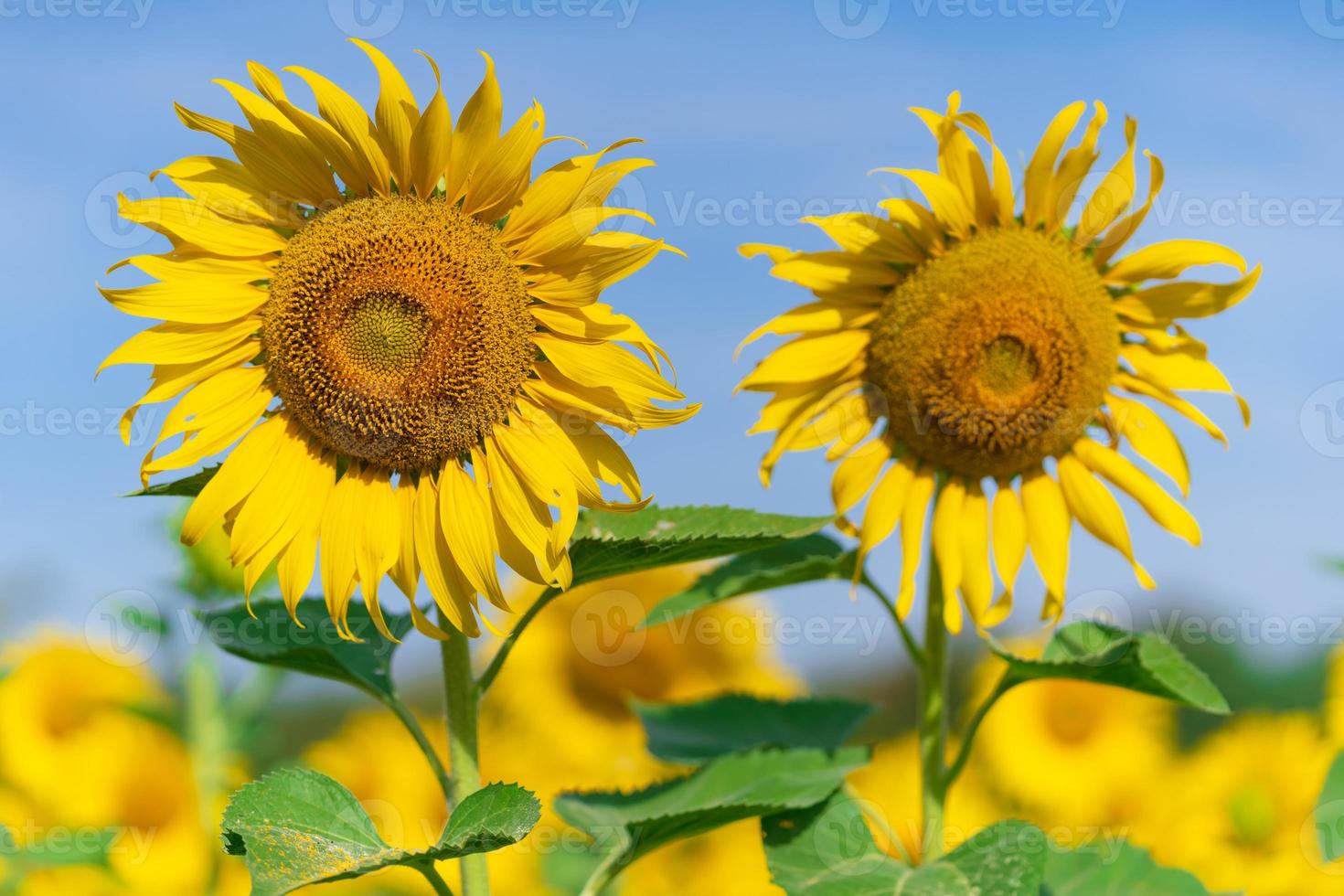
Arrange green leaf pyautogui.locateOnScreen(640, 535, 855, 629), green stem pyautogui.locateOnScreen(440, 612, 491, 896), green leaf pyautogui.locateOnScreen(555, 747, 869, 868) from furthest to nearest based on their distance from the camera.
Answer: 1. green leaf pyautogui.locateOnScreen(640, 535, 855, 629)
2. green leaf pyautogui.locateOnScreen(555, 747, 869, 868)
3. green stem pyautogui.locateOnScreen(440, 612, 491, 896)

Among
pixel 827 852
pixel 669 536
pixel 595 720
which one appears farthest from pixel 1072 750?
pixel 669 536

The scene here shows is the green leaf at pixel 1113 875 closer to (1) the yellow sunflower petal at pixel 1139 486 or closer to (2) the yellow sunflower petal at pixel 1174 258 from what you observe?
(1) the yellow sunflower petal at pixel 1139 486

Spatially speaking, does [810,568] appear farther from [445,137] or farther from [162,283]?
[162,283]

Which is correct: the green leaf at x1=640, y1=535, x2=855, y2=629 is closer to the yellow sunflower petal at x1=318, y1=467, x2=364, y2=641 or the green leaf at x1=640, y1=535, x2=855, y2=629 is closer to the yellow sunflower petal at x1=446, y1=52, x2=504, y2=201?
the yellow sunflower petal at x1=318, y1=467, x2=364, y2=641

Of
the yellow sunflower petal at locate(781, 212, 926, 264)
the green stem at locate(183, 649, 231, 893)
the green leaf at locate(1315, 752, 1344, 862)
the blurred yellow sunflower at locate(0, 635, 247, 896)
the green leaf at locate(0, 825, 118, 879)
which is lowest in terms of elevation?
the blurred yellow sunflower at locate(0, 635, 247, 896)

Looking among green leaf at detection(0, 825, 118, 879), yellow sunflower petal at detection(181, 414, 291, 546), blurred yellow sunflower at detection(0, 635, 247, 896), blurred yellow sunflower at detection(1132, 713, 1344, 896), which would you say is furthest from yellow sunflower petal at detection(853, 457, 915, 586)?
blurred yellow sunflower at detection(0, 635, 247, 896)

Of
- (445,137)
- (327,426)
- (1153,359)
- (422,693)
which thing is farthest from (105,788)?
(1153,359)

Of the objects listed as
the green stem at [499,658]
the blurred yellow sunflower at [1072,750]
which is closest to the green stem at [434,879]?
the green stem at [499,658]
